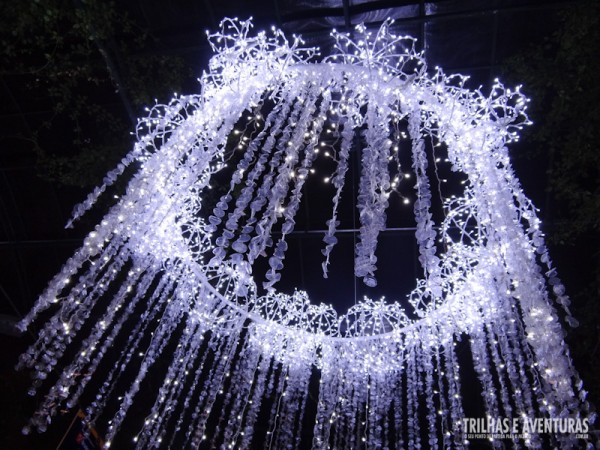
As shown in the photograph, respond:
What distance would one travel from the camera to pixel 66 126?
716 cm

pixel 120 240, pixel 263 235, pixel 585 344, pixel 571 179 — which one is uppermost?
pixel 571 179

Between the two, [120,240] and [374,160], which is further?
[120,240]

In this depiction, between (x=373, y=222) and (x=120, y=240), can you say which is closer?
(x=373, y=222)

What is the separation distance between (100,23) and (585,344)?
292 inches

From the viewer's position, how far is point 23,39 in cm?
536

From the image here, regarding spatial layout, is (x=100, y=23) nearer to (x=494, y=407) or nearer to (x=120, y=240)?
(x=120, y=240)

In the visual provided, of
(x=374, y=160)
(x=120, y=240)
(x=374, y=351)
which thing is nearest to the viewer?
(x=374, y=160)

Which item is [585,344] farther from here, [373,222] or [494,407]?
[373,222]

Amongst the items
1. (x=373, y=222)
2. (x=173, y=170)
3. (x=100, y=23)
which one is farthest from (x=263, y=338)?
(x=100, y=23)

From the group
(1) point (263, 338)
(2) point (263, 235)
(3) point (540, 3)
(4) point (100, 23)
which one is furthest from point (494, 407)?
(4) point (100, 23)

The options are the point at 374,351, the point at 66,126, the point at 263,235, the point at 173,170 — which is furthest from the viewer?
the point at 66,126

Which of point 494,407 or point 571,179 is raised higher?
point 571,179

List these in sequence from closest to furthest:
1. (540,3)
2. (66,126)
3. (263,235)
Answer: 1. (263,235)
2. (540,3)
3. (66,126)

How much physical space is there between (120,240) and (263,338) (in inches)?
78.5
